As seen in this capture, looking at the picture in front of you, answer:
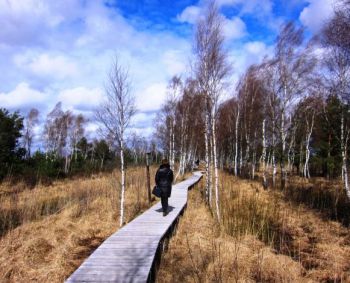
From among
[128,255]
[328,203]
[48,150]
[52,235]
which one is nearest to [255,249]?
[128,255]

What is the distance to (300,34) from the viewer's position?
680 inches

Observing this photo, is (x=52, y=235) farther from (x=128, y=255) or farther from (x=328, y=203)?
(x=328, y=203)

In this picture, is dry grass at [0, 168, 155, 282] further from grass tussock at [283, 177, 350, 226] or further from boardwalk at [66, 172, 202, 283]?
grass tussock at [283, 177, 350, 226]

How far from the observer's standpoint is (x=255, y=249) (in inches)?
267

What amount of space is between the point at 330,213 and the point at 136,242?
760 centimetres

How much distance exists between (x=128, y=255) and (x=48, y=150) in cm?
3808

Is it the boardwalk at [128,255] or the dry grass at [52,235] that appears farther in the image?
the dry grass at [52,235]

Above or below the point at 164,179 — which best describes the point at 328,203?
below

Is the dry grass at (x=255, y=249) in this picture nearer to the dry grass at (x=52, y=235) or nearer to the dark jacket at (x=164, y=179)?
the dark jacket at (x=164, y=179)

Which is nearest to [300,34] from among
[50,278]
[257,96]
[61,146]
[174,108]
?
[257,96]

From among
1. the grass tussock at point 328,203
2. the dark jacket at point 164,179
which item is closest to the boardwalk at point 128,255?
the dark jacket at point 164,179

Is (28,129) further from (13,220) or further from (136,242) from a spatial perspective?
(136,242)

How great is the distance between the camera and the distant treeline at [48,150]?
1814 centimetres

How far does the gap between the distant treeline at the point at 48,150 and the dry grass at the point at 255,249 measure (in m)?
4.87
